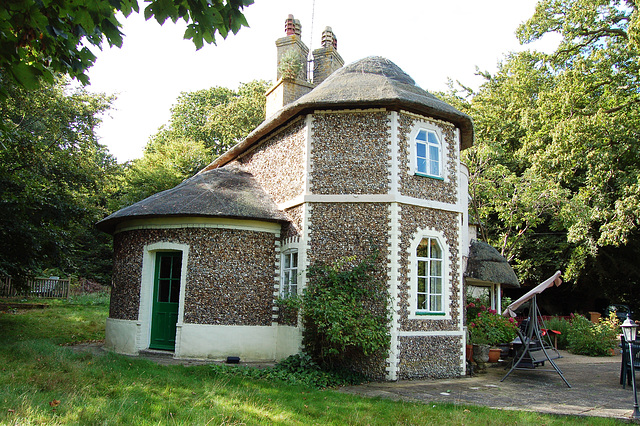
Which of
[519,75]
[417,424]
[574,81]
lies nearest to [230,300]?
[417,424]

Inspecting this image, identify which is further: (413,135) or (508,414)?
(413,135)

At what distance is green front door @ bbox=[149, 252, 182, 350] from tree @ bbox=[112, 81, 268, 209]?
633 inches

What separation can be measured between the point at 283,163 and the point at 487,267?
7228mm

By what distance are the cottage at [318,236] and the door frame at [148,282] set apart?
25 mm

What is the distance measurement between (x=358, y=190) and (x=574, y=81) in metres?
12.2

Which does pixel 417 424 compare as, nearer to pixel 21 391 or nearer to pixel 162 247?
pixel 21 391

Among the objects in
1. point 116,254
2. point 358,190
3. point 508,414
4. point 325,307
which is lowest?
point 508,414

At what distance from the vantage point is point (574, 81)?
59.9 feet

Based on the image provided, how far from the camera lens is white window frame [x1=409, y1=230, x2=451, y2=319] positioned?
1034 centimetres

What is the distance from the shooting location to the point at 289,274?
11.5 m

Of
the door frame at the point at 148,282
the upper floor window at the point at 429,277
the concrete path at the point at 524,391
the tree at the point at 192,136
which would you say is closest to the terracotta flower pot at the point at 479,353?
the concrete path at the point at 524,391

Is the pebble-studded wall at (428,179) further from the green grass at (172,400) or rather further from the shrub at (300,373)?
the green grass at (172,400)

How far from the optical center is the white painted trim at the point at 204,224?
1150cm

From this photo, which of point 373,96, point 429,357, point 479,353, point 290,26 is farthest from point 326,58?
point 429,357
